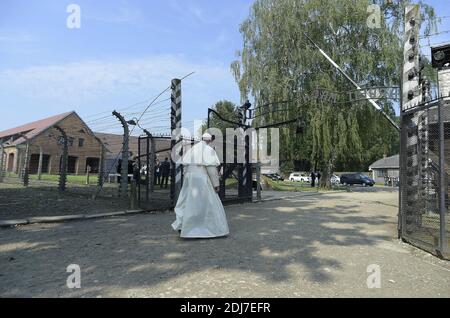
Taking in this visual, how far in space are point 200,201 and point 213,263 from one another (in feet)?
6.87

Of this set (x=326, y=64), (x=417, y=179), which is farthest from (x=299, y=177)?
(x=417, y=179)

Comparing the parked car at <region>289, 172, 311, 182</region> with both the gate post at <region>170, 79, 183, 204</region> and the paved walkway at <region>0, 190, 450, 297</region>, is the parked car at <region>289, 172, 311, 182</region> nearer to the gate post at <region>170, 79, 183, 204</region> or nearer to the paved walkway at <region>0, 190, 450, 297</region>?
the gate post at <region>170, 79, 183, 204</region>

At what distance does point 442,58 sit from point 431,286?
16095 millimetres

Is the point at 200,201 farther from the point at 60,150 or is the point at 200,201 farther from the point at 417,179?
the point at 60,150

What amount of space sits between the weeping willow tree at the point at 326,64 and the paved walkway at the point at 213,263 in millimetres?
18649

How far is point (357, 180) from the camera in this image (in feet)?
155

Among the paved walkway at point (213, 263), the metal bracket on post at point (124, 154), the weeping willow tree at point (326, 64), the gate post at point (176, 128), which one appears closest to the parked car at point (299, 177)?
the weeping willow tree at point (326, 64)

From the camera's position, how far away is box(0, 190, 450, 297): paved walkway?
399 centimetres

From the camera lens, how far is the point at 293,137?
91.2 feet

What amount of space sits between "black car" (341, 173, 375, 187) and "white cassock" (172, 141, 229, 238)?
43057 millimetres

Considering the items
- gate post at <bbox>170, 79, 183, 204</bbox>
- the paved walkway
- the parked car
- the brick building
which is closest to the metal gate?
the paved walkway

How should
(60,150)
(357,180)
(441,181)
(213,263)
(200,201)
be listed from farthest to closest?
(60,150)
(357,180)
(200,201)
(441,181)
(213,263)
